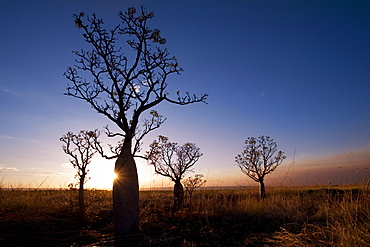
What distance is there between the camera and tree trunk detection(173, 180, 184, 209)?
8.79m

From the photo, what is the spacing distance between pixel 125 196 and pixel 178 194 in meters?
5.29

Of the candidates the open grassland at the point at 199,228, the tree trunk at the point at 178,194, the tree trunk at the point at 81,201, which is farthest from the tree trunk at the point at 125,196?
the tree trunk at the point at 178,194

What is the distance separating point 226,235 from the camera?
14.0 ft

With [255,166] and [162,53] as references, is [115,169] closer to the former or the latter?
[162,53]

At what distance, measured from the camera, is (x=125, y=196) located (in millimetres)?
4121

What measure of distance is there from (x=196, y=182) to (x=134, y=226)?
211 inches

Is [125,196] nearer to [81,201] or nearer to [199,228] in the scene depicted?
[199,228]

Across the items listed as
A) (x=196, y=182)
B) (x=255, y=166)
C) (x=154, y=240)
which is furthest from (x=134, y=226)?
(x=255, y=166)

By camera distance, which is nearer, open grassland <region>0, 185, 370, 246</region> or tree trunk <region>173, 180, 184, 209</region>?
open grassland <region>0, 185, 370, 246</region>

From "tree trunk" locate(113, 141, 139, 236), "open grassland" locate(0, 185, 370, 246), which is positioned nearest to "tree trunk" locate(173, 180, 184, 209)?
"open grassland" locate(0, 185, 370, 246)

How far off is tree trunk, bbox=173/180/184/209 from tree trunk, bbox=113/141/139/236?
456 cm

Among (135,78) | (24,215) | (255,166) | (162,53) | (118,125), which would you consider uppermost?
(162,53)

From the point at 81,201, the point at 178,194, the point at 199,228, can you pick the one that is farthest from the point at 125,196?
the point at 178,194

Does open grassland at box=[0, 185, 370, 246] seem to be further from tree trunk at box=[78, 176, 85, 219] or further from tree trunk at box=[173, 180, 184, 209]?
tree trunk at box=[173, 180, 184, 209]
